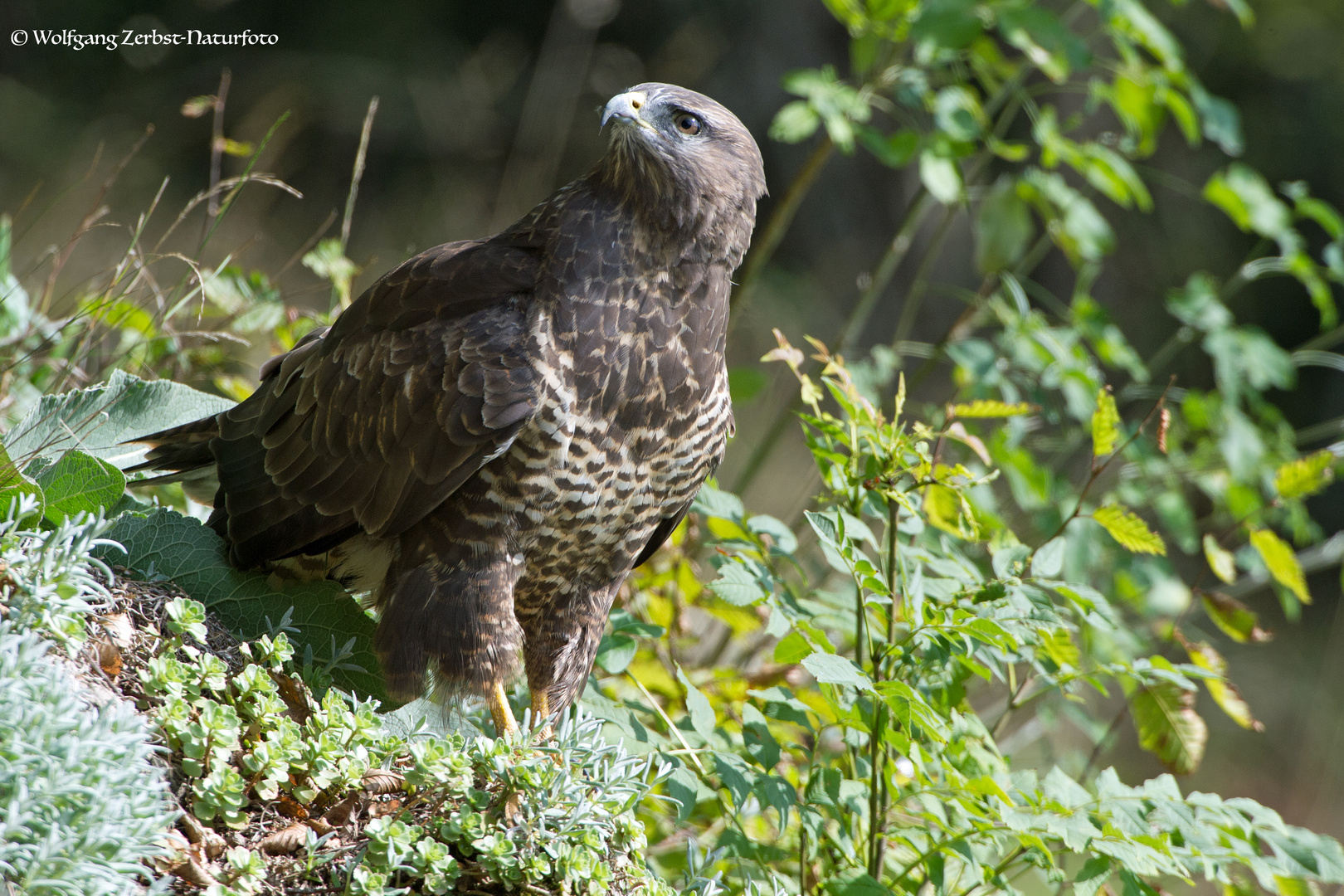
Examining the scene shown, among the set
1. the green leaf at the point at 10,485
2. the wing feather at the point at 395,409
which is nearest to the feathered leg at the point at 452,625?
the wing feather at the point at 395,409

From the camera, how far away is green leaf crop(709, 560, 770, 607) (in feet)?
7.03

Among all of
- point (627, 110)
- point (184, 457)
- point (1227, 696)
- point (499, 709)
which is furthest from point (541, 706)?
point (1227, 696)

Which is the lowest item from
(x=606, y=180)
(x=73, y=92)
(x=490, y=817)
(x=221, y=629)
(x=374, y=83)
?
(x=73, y=92)

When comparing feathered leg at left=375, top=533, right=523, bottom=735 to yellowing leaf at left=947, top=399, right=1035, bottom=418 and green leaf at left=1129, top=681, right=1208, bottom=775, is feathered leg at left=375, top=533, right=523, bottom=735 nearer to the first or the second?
yellowing leaf at left=947, top=399, right=1035, bottom=418

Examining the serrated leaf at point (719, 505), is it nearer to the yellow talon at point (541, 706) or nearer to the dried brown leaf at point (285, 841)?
the yellow talon at point (541, 706)

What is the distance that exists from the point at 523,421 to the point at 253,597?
711 millimetres

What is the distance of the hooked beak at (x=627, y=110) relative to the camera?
245 centimetres

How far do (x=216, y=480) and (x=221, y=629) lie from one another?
0.70 metres

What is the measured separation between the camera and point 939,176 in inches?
127

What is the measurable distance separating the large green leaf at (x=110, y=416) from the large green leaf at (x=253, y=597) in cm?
26

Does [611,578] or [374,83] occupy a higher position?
[611,578]

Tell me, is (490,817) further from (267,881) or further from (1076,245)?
(1076,245)

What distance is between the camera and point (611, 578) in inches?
102

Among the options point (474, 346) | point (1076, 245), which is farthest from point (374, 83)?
point (474, 346)
